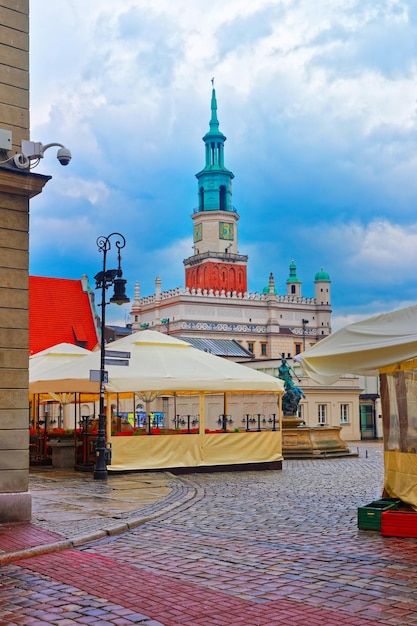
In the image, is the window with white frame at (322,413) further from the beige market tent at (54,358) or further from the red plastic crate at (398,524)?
the red plastic crate at (398,524)

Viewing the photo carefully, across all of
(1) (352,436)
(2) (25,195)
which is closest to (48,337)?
(1) (352,436)

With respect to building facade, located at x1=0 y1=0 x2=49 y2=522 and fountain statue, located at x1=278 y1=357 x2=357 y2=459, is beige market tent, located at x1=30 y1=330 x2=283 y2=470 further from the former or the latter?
building facade, located at x1=0 y1=0 x2=49 y2=522

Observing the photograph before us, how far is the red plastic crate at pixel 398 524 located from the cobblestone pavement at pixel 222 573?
7.0 inches

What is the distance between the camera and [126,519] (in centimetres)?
1138

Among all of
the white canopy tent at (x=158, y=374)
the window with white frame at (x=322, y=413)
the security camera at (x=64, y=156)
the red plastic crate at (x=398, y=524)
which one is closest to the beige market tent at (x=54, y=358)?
the white canopy tent at (x=158, y=374)

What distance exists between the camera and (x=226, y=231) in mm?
111000

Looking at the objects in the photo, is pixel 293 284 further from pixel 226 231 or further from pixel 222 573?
pixel 222 573

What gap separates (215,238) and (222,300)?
14007 mm

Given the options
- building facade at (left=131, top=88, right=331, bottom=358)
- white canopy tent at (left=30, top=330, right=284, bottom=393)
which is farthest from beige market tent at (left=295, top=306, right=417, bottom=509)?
building facade at (left=131, top=88, right=331, bottom=358)

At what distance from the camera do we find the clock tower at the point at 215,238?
108 metres

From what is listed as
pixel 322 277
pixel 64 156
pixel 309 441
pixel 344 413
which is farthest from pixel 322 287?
pixel 64 156

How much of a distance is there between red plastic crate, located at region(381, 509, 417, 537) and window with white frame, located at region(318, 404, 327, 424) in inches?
1758

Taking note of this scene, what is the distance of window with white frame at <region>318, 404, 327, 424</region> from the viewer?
177ft

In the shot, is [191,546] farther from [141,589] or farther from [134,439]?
[134,439]
